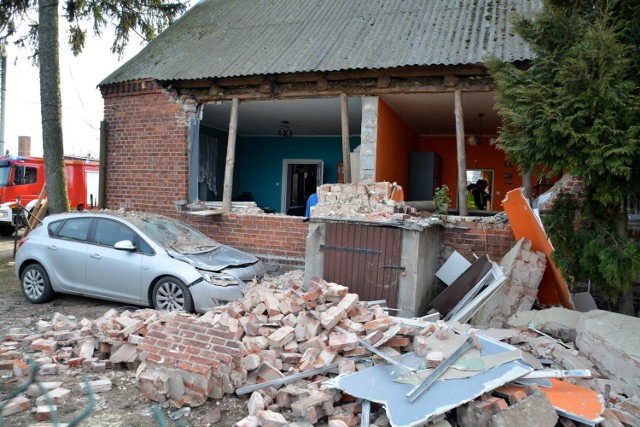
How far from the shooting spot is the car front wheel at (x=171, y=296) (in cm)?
611

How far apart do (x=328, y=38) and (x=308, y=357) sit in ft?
22.3

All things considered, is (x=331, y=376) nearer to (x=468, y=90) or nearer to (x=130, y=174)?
(x=468, y=90)

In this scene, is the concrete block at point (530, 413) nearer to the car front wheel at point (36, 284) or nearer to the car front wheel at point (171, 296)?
the car front wheel at point (171, 296)

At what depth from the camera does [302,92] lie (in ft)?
28.1

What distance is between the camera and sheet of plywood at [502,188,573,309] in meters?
6.03

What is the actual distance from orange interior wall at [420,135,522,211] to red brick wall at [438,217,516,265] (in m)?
5.54

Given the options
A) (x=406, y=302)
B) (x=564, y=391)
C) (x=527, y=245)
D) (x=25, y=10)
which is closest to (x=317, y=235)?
(x=406, y=302)

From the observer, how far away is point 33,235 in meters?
7.25

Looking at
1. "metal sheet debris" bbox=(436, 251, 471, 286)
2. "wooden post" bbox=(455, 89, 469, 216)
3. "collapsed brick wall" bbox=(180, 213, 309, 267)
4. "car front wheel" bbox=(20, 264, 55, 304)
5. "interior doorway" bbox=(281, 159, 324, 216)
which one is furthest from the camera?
"interior doorway" bbox=(281, 159, 324, 216)

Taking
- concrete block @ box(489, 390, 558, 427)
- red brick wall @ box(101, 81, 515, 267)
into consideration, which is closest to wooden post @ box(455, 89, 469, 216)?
red brick wall @ box(101, 81, 515, 267)

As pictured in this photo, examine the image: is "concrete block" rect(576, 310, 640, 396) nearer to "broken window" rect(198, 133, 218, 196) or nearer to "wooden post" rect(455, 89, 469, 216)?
"wooden post" rect(455, 89, 469, 216)

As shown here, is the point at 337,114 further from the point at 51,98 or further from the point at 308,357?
the point at 308,357

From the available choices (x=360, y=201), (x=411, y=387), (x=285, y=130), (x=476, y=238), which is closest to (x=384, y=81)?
(x=360, y=201)

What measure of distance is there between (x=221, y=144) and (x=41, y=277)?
728cm
